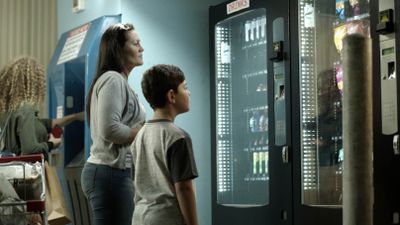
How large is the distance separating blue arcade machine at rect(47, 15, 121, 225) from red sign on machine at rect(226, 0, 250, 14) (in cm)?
90

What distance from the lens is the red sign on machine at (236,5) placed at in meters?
5.34

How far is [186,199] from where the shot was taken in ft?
10.1

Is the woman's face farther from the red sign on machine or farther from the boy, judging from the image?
the red sign on machine

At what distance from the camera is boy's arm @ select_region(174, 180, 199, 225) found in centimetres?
306

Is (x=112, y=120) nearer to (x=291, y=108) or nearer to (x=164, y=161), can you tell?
(x=164, y=161)

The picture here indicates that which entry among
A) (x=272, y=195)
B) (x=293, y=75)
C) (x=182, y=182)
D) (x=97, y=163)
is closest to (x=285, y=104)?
(x=293, y=75)

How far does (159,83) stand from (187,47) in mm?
2670

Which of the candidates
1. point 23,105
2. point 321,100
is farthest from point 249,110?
point 23,105

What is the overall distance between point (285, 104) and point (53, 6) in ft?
10.9

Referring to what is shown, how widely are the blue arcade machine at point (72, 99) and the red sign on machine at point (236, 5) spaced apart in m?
0.90

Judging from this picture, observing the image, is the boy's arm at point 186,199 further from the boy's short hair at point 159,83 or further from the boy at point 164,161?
the boy's short hair at point 159,83


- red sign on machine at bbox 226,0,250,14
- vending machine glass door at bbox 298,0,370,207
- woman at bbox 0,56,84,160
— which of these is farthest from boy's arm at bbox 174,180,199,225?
red sign on machine at bbox 226,0,250,14

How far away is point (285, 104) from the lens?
487 centimetres

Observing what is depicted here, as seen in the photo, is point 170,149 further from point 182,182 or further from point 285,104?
point 285,104
